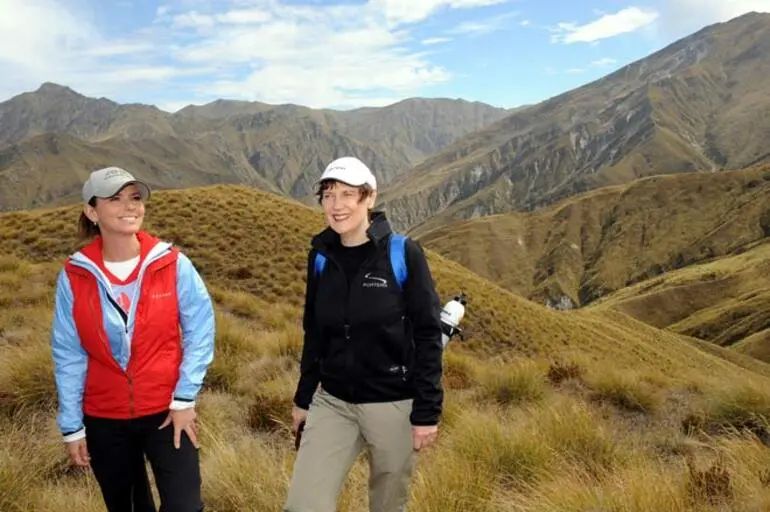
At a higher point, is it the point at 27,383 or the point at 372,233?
the point at 372,233

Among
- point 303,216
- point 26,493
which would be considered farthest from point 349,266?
point 303,216

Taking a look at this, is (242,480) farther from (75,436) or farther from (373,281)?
(373,281)

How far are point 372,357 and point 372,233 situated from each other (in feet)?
2.54

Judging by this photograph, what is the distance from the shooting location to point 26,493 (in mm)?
4191

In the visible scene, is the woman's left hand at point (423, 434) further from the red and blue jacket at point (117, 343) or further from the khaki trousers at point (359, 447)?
the red and blue jacket at point (117, 343)

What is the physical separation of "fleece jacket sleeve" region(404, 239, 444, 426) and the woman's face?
39 cm

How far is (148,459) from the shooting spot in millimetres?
3373

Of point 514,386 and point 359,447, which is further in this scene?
point 514,386

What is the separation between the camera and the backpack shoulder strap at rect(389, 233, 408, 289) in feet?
11.6

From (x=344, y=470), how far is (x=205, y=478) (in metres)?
1.65

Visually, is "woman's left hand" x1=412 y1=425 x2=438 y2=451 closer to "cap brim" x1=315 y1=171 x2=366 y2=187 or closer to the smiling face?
"cap brim" x1=315 y1=171 x2=366 y2=187

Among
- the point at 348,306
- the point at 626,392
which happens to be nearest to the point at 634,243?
the point at 626,392

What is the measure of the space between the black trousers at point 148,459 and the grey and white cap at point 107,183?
1346 millimetres

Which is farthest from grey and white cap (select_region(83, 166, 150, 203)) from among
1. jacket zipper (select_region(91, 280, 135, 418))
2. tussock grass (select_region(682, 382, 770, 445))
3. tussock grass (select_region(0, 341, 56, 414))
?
tussock grass (select_region(682, 382, 770, 445))
